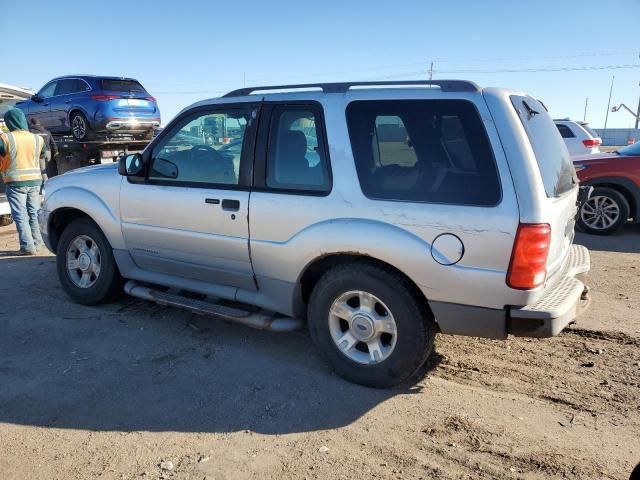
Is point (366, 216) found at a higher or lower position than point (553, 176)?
lower

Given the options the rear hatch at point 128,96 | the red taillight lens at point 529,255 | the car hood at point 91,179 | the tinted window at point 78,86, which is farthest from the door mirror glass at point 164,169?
the tinted window at point 78,86

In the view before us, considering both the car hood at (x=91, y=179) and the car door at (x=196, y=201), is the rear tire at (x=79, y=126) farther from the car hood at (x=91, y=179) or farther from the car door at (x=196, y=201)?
the car door at (x=196, y=201)

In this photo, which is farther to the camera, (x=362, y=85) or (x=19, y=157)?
(x=19, y=157)

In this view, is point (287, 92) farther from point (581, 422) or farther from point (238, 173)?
point (581, 422)

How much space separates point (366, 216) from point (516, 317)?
1072 mm

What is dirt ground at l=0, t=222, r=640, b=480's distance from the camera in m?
2.67

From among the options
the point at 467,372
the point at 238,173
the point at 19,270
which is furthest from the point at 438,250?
the point at 19,270

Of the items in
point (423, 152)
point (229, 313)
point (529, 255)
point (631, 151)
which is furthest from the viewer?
point (631, 151)

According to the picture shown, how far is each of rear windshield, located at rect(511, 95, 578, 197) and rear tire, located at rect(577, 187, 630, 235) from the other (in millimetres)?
4912

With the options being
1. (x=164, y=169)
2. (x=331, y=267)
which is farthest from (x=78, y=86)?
(x=331, y=267)

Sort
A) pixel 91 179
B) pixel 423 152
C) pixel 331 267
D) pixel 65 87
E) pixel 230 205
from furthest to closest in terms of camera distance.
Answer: pixel 65 87, pixel 91 179, pixel 230 205, pixel 331 267, pixel 423 152

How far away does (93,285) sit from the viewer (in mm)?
4797

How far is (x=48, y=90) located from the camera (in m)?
11.9

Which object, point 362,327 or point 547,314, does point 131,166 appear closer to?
point 362,327
